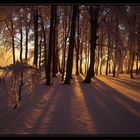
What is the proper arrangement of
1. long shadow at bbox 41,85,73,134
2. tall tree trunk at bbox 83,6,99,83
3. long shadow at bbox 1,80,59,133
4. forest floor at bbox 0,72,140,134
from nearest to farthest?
1. long shadow at bbox 41,85,73,134
2. forest floor at bbox 0,72,140,134
3. long shadow at bbox 1,80,59,133
4. tall tree trunk at bbox 83,6,99,83

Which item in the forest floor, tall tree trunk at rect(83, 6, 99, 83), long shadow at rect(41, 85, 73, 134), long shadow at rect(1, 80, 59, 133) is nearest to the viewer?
long shadow at rect(41, 85, 73, 134)

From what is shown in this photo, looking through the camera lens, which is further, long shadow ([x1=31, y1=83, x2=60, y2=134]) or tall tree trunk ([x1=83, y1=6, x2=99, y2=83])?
tall tree trunk ([x1=83, y1=6, x2=99, y2=83])

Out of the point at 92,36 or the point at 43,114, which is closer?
the point at 43,114

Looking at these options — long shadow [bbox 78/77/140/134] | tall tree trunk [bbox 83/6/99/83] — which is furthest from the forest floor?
tall tree trunk [bbox 83/6/99/83]

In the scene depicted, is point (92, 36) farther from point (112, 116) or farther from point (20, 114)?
point (20, 114)

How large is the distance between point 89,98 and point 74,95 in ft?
4.41

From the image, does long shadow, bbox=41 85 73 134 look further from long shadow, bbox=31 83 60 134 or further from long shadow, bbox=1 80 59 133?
long shadow, bbox=1 80 59 133

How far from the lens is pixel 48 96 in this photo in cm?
1703

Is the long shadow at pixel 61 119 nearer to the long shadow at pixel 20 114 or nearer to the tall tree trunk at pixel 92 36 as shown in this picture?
the long shadow at pixel 20 114

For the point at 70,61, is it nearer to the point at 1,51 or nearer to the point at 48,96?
the point at 48,96

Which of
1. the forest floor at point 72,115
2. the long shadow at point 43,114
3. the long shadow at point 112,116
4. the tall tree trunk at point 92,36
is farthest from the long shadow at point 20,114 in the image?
the tall tree trunk at point 92,36

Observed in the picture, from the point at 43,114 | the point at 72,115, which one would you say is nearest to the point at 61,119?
the point at 72,115

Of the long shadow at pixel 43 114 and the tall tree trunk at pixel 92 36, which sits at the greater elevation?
the tall tree trunk at pixel 92 36

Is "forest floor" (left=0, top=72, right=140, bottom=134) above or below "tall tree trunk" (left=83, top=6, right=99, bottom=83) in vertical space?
below
